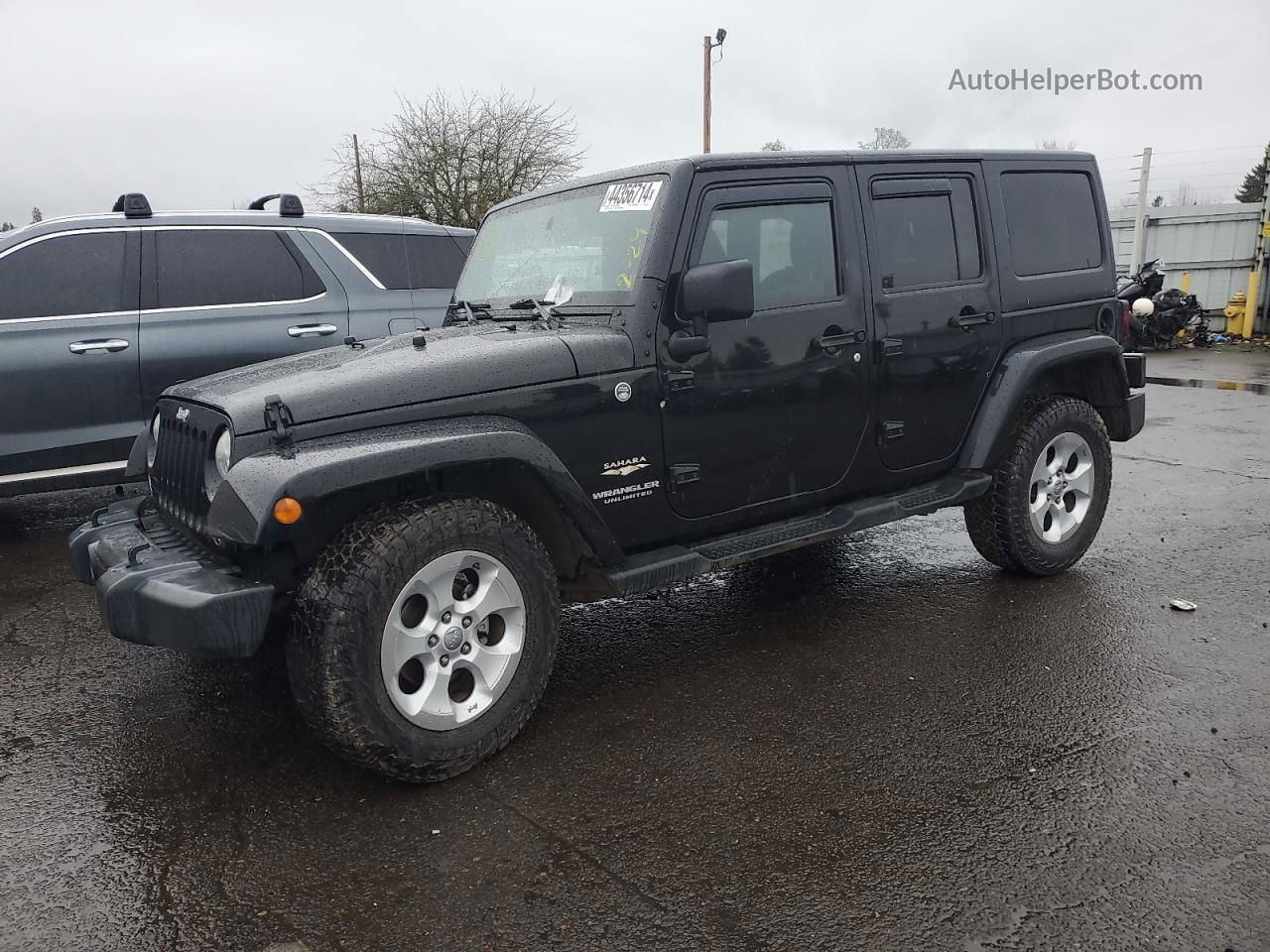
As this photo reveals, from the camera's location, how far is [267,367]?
3.45 metres

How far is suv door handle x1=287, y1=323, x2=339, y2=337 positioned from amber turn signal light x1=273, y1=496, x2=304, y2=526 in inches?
146

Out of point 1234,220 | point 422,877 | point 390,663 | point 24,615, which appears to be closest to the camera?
point 422,877

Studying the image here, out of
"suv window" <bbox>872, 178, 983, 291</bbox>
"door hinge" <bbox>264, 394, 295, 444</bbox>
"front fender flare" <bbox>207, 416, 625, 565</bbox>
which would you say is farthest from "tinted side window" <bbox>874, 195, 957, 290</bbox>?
"door hinge" <bbox>264, 394, 295, 444</bbox>

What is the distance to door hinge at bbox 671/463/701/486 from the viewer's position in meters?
3.52

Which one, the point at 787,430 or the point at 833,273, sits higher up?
the point at 833,273

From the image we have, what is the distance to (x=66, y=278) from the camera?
217 inches

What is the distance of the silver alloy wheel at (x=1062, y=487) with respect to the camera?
4.68 metres

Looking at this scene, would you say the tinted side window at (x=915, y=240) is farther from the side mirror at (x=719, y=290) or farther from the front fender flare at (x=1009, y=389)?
the side mirror at (x=719, y=290)

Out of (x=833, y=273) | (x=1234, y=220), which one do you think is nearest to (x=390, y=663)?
(x=833, y=273)

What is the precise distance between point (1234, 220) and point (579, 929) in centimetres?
1938

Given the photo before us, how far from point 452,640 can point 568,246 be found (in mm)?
1684

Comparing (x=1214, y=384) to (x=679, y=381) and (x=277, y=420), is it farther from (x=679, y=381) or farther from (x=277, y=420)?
(x=277, y=420)

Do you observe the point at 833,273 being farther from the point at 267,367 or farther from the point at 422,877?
the point at 422,877

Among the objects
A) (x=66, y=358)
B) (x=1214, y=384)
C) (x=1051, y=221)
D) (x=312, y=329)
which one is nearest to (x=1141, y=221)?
(x=1214, y=384)
